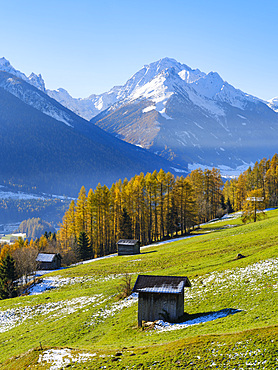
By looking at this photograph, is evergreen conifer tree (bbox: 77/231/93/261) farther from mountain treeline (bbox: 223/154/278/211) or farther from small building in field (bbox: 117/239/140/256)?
mountain treeline (bbox: 223/154/278/211)

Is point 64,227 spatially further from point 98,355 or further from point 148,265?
point 98,355

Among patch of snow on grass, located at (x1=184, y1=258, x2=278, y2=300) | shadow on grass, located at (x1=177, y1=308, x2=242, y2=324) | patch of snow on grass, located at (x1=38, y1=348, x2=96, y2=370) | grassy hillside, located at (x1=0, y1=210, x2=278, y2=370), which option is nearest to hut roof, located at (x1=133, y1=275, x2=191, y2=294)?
shadow on grass, located at (x1=177, y1=308, x2=242, y2=324)

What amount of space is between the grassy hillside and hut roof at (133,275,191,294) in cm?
280

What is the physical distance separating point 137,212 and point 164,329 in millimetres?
58710

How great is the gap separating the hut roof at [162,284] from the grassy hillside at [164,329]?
110 inches

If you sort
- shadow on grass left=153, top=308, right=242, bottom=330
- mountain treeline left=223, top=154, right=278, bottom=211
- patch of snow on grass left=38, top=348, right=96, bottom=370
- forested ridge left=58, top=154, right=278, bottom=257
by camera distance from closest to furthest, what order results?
patch of snow on grass left=38, top=348, right=96, bottom=370 < shadow on grass left=153, top=308, right=242, bottom=330 < forested ridge left=58, top=154, right=278, bottom=257 < mountain treeline left=223, top=154, right=278, bottom=211

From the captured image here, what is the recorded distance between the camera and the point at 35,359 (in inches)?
1020

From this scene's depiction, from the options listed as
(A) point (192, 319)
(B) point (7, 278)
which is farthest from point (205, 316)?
(B) point (7, 278)

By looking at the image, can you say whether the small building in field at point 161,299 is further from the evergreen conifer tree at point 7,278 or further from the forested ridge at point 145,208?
the forested ridge at point 145,208

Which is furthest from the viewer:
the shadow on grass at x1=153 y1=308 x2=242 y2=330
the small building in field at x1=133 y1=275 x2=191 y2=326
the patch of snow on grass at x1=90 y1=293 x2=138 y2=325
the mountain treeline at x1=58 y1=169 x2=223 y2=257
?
the mountain treeline at x1=58 y1=169 x2=223 y2=257

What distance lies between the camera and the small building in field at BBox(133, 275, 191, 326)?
30.3 meters

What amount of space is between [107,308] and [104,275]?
53.4 ft

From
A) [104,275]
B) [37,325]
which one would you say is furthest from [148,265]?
[37,325]

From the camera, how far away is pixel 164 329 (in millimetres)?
28766
